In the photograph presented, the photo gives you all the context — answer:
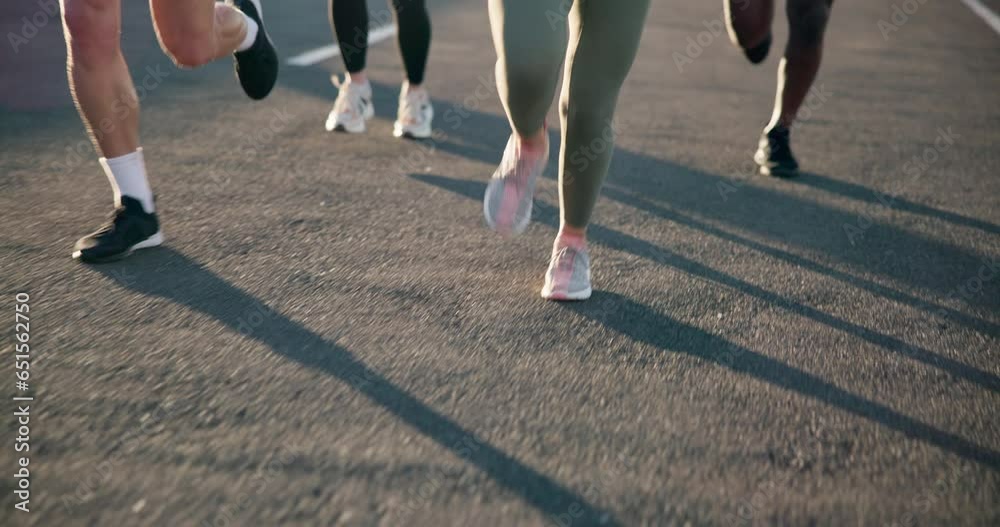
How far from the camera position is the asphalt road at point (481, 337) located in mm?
1836

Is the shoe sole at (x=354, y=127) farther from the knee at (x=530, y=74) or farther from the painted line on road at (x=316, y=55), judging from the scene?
the knee at (x=530, y=74)

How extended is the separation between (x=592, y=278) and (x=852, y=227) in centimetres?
130

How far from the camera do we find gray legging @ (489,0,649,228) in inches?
94.2

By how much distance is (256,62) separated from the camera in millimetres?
3449

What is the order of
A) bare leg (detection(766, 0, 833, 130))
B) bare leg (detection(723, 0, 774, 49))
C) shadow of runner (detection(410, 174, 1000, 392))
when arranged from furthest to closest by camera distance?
1. bare leg (detection(766, 0, 833, 130))
2. bare leg (detection(723, 0, 774, 49))
3. shadow of runner (detection(410, 174, 1000, 392))

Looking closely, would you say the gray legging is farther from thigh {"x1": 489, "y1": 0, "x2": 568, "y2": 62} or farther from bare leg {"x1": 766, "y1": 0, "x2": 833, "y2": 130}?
bare leg {"x1": 766, "y1": 0, "x2": 833, "y2": 130}

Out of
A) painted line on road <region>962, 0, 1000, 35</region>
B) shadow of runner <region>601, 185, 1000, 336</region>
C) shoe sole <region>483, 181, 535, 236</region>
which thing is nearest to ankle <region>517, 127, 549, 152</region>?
shoe sole <region>483, 181, 535, 236</region>

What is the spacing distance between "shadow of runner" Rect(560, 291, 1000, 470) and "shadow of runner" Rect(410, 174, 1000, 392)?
364mm

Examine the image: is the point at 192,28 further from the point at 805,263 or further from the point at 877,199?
the point at 877,199

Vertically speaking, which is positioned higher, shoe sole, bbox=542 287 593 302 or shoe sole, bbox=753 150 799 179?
shoe sole, bbox=542 287 593 302

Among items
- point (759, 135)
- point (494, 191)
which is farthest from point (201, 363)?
point (759, 135)

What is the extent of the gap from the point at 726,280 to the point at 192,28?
76.1 inches

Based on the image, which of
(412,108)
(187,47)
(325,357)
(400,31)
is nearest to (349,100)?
(412,108)

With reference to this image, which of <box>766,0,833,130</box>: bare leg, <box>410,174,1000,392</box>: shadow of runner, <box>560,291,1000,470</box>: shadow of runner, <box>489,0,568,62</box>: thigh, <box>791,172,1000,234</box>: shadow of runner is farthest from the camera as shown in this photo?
<box>766,0,833,130</box>: bare leg
